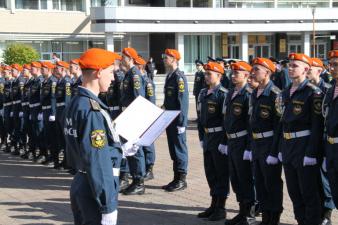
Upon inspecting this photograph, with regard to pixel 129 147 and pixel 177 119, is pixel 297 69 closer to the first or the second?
pixel 129 147

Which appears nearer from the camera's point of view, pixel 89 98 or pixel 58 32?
pixel 89 98

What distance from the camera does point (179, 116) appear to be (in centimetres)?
920

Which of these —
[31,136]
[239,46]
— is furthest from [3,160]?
[239,46]

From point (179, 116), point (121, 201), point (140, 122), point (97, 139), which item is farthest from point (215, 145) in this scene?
point (97, 139)

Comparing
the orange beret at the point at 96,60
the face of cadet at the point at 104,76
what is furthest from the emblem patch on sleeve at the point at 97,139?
the orange beret at the point at 96,60

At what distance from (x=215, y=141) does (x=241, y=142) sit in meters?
0.57

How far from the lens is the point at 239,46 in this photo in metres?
A: 53.1

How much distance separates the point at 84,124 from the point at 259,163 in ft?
9.86

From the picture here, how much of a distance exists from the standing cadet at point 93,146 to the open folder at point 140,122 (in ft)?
2.36

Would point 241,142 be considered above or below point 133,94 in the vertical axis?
below

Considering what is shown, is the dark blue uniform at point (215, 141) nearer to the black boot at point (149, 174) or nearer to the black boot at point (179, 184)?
the black boot at point (179, 184)

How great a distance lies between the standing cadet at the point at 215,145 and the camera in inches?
292

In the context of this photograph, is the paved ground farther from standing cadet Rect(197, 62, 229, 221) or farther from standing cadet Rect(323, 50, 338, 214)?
standing cadet Rect(323, 50, 338, 214)

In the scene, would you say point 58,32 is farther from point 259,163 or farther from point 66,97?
point 259,163
